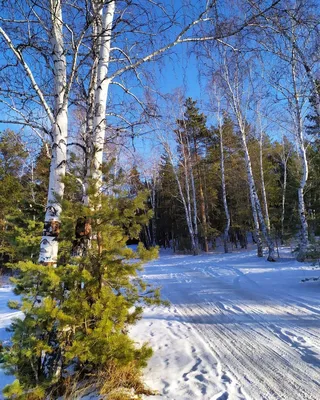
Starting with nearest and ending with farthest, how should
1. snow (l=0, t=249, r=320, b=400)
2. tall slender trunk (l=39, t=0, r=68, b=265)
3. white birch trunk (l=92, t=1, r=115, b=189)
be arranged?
snow (l=0, t=249, r=320, b=400), tall slender trunk (l=39, t=0, r=68, b=265), white birch trunk (l=92, t=1, r=115, b=189)

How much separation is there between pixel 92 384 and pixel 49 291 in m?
1.03

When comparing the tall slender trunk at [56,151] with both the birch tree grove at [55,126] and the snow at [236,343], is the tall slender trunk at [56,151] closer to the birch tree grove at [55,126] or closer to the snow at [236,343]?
the birch tree grove at [55,126]

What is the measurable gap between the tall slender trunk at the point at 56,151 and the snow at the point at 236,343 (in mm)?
1849

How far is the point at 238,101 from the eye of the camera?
13109 millimetres

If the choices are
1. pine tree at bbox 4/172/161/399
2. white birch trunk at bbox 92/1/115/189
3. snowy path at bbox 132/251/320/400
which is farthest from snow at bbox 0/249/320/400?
white birch trunk at bbox 92/1/115/189

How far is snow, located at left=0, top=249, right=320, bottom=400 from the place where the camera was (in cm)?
265

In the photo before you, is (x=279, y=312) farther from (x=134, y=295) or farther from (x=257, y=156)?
(x=257, y=156)

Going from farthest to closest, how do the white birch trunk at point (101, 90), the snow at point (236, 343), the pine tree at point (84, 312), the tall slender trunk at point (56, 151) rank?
1. the white birch trunk at point (101, 90)
2. the tall slender trunk at point (56, 151)
3. the snow at point (236, 343)
4. the pine tree at point (84, 312)

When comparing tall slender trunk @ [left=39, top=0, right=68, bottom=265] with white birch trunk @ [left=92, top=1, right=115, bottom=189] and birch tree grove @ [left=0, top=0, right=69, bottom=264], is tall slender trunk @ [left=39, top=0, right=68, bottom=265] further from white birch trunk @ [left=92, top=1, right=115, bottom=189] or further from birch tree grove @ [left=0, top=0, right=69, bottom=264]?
white birch trunk @ [left=92, top=1, right=115, bottom=189]

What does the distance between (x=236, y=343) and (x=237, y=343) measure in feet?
0.04

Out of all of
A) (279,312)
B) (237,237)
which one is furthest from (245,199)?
(279,312)

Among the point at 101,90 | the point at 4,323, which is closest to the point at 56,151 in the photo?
the point at 101,90

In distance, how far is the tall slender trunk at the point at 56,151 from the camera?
283 centimetres

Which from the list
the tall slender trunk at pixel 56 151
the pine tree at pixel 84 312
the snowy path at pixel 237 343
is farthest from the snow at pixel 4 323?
the snowy path at pixel 237 343
